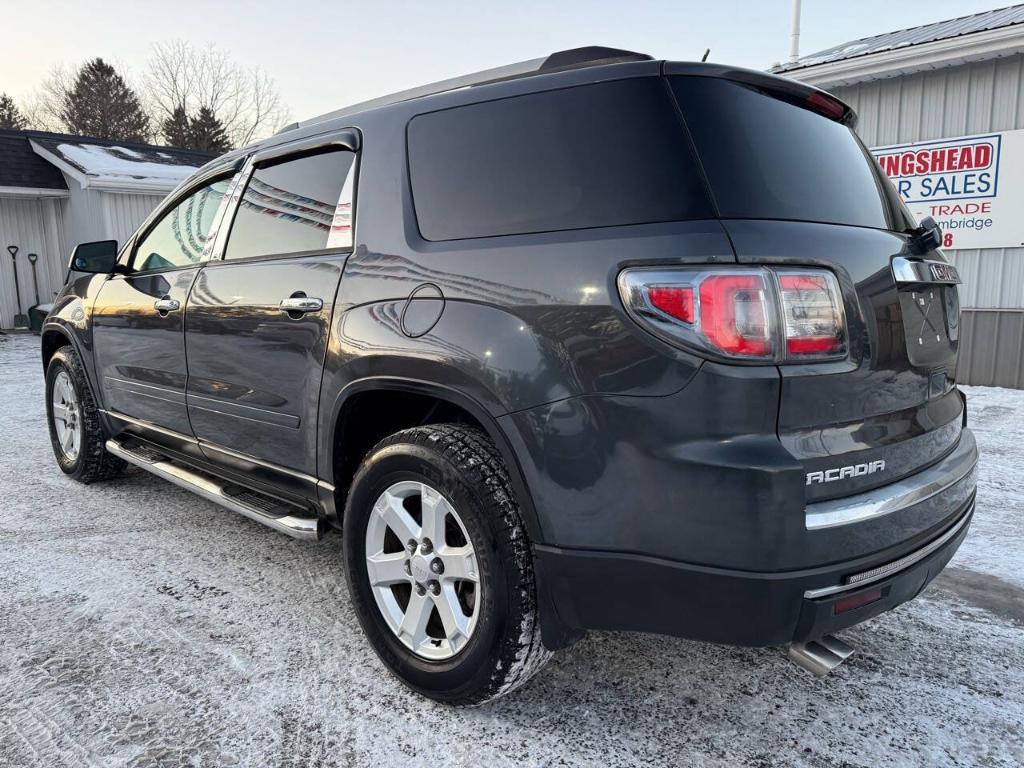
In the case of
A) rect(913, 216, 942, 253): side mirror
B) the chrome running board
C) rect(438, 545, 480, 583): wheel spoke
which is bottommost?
the chrome running board

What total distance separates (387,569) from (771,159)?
168 centimetres

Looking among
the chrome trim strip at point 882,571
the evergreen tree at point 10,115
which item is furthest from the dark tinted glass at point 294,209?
the evergreen tree at point 10,115

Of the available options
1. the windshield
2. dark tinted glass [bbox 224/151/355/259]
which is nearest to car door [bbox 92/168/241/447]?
dark tinted glass [bbox 224/151/355/259]

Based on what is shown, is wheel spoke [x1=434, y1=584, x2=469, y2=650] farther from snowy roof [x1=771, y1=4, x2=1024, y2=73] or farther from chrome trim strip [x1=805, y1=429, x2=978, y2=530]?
snowy roof [x1=771, y1=4, x2=1024, y2=73]

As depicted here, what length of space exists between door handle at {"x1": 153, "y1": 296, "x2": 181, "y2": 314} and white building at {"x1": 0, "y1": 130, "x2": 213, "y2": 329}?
44.4 ft

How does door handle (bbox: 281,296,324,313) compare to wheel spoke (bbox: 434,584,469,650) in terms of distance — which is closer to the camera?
wheel spoke (bbox: 434,584,469,650)

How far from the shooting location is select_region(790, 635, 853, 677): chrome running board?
1.90 m

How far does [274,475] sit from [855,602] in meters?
2.14

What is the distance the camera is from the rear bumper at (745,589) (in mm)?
1734

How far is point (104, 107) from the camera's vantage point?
120 feet

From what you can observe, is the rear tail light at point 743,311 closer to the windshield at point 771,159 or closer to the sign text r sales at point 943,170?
the windshield at point 771,159

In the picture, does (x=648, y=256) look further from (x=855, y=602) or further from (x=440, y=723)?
(x=440, y=723)

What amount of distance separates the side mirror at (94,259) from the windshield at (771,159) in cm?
341

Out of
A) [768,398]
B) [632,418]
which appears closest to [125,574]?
[632,418]
